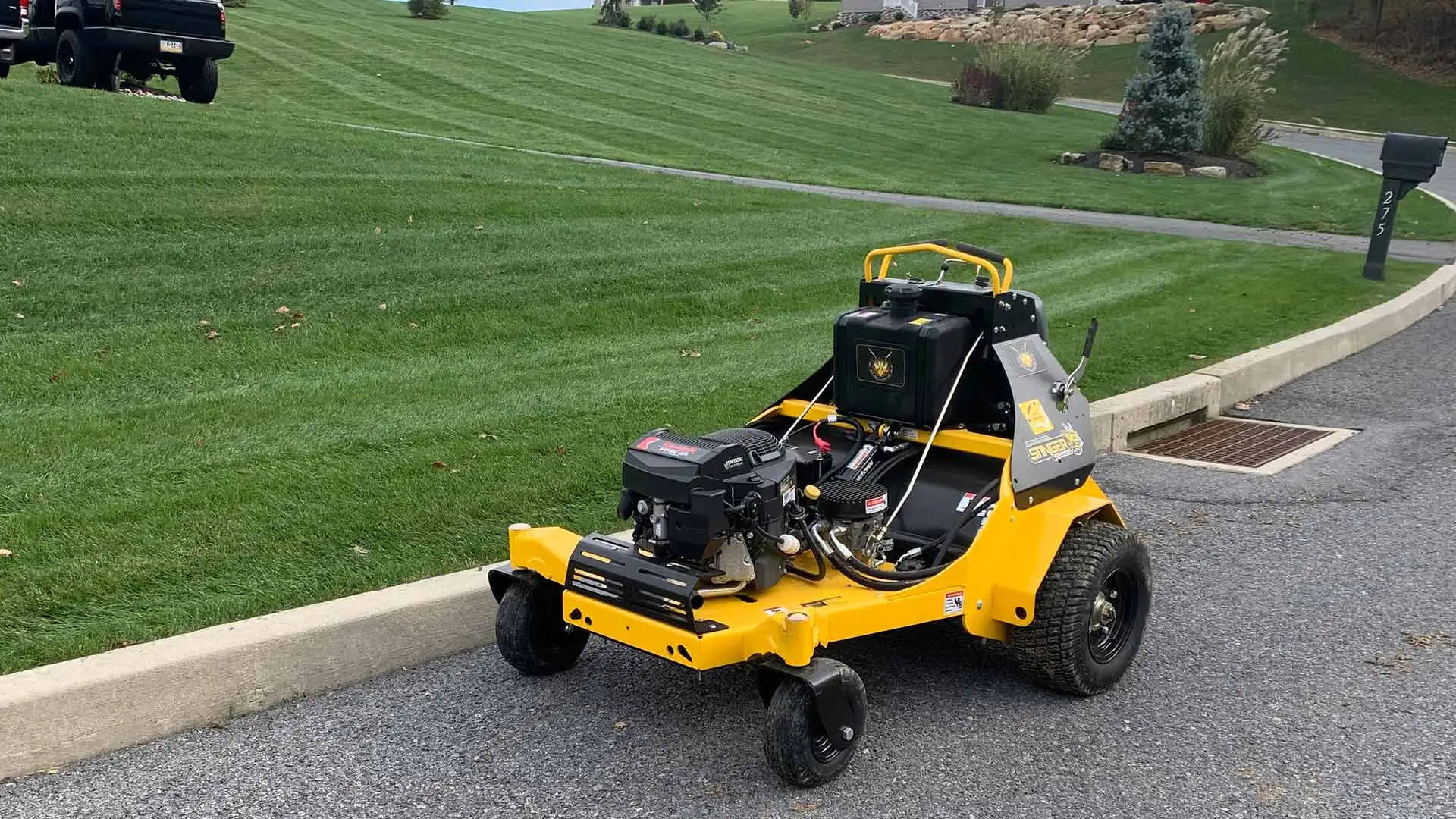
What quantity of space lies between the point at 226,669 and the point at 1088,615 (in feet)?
9.17

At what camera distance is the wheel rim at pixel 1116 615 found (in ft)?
14.7

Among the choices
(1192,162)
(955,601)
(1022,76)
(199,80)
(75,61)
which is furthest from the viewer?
(1022,76)

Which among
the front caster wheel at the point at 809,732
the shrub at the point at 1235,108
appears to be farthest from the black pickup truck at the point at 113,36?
the shrub at the point at 1235,108

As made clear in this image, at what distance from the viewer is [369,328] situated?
26.4 ft

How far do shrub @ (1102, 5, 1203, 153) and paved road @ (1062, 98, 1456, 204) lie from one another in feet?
10.7

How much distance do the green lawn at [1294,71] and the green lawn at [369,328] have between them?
2542 centimetres

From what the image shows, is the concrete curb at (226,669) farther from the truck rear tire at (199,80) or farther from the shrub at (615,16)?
the shrub at (615,16)

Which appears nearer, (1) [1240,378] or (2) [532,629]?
(2) [532,629]

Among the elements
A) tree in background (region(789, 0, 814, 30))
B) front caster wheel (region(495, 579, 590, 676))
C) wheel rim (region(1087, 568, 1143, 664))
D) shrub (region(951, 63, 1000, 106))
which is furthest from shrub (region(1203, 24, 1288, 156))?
tree in background (region(789, 0, 814, 30))

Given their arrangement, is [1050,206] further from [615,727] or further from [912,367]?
[615,727]

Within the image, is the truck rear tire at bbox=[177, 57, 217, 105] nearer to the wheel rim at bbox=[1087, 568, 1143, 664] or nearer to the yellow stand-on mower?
the yellow stand-on mower

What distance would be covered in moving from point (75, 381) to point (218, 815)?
12.9 feet

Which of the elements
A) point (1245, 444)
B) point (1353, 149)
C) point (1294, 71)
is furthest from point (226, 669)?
point (1294, 71)

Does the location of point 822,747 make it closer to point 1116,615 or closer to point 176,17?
point 1116,615
